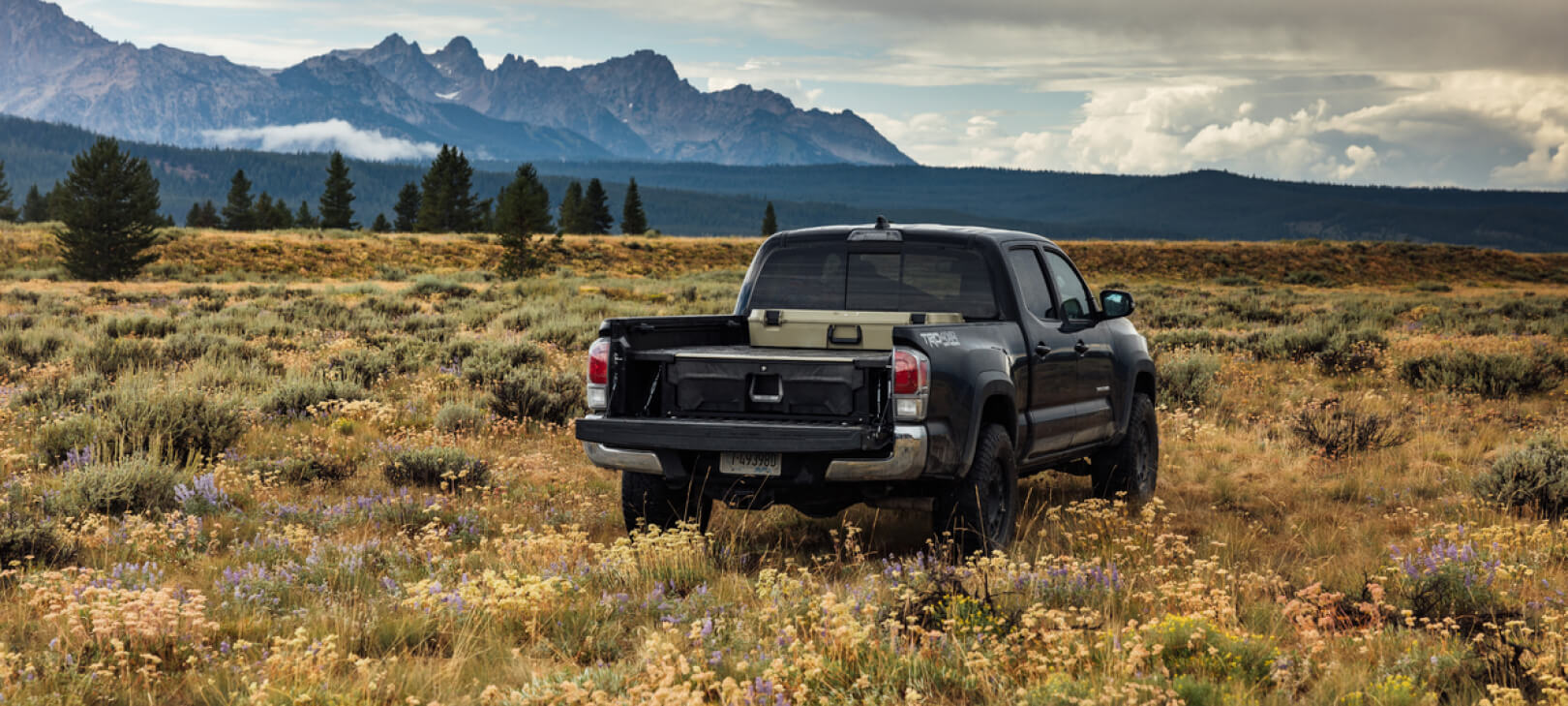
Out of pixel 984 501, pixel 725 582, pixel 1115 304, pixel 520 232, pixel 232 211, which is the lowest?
pixel 232 211

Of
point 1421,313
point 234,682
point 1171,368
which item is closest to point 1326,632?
point 234,682

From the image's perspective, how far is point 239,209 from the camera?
364ft

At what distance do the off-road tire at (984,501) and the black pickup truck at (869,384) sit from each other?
1cm

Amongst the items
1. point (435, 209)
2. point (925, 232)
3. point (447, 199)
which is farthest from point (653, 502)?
point (447, 199)

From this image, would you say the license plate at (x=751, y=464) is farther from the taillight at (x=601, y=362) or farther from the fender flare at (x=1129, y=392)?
the fender flare at (x=1129, y=392)

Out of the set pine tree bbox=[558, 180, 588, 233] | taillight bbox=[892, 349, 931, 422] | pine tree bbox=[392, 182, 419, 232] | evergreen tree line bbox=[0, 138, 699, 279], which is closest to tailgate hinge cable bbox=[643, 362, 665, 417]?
taillight bbox=[892, 349, 931, 422]

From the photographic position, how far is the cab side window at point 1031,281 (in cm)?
746

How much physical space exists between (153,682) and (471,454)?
16.5ft

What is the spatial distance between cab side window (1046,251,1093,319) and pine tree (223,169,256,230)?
4265 inches

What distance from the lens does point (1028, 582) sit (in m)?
5.29

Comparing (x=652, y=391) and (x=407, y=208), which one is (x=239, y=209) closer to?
(x=407, y=208)

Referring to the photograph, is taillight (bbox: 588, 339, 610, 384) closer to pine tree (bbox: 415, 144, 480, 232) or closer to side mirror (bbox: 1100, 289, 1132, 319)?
side mirror (bbox: 1100, 289, 1132, 319)

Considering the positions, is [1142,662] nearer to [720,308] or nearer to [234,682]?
[234,682]

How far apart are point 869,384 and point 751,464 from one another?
74 cm
